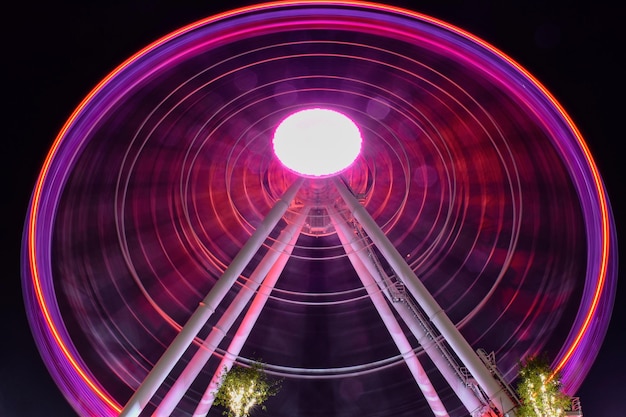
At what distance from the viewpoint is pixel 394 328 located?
1222 centimetres

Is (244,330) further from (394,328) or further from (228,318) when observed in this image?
(394,328)

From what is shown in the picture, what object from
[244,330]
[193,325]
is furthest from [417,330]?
[193,325]

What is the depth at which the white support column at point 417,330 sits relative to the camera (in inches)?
420

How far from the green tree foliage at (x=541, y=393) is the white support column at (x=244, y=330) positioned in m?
5.53

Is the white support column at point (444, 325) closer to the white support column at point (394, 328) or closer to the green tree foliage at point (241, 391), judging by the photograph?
the white support column at point (394, 328)

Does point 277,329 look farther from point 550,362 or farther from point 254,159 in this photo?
point 550,362

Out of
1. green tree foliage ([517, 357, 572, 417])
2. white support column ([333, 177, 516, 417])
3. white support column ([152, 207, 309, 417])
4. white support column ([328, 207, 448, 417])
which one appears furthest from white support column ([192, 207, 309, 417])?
green tree foliage ([517, 357, 572, 417])

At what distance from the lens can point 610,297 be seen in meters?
10.3

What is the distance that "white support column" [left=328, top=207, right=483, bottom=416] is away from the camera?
1066 cm

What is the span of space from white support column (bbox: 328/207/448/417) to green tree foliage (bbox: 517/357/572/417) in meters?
1.99

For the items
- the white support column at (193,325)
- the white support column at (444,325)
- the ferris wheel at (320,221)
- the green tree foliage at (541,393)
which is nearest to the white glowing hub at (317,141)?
the ferris wheel at (320,221)

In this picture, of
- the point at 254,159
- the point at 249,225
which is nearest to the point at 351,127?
the point at 254,159

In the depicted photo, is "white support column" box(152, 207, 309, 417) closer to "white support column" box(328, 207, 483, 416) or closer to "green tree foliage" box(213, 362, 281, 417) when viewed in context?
"green tree foliage" box(213, 362, 281, 417)

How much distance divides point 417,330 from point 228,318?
12.8 ft
